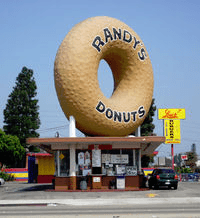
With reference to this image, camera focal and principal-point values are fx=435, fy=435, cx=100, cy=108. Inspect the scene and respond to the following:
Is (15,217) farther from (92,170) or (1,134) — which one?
(1,134)

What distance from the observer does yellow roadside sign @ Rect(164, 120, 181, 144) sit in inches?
1896

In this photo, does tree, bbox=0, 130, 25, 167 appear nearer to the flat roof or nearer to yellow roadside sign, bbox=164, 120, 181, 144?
yellow roadside sign, bbox=164, 120, 181, 144

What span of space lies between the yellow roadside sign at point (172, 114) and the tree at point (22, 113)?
1156 inches

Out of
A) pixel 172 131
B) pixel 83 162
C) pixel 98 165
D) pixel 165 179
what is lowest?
pixel 165 179

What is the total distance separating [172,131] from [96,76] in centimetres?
2215

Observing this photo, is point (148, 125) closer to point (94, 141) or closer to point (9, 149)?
point (9, 149)

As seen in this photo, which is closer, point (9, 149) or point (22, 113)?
point (9, 149)

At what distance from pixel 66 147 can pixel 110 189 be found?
3979 millimetres

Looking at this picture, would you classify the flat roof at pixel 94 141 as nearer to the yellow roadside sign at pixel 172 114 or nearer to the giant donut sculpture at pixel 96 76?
the giant donut sculpture at pixel 96 76

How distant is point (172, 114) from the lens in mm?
48281

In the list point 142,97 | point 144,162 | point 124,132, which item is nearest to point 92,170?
point 124,132

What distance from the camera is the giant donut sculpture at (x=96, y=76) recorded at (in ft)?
90.0

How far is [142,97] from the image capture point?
30344 millimetres

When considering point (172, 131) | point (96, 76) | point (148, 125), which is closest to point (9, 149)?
point (148, 125)
